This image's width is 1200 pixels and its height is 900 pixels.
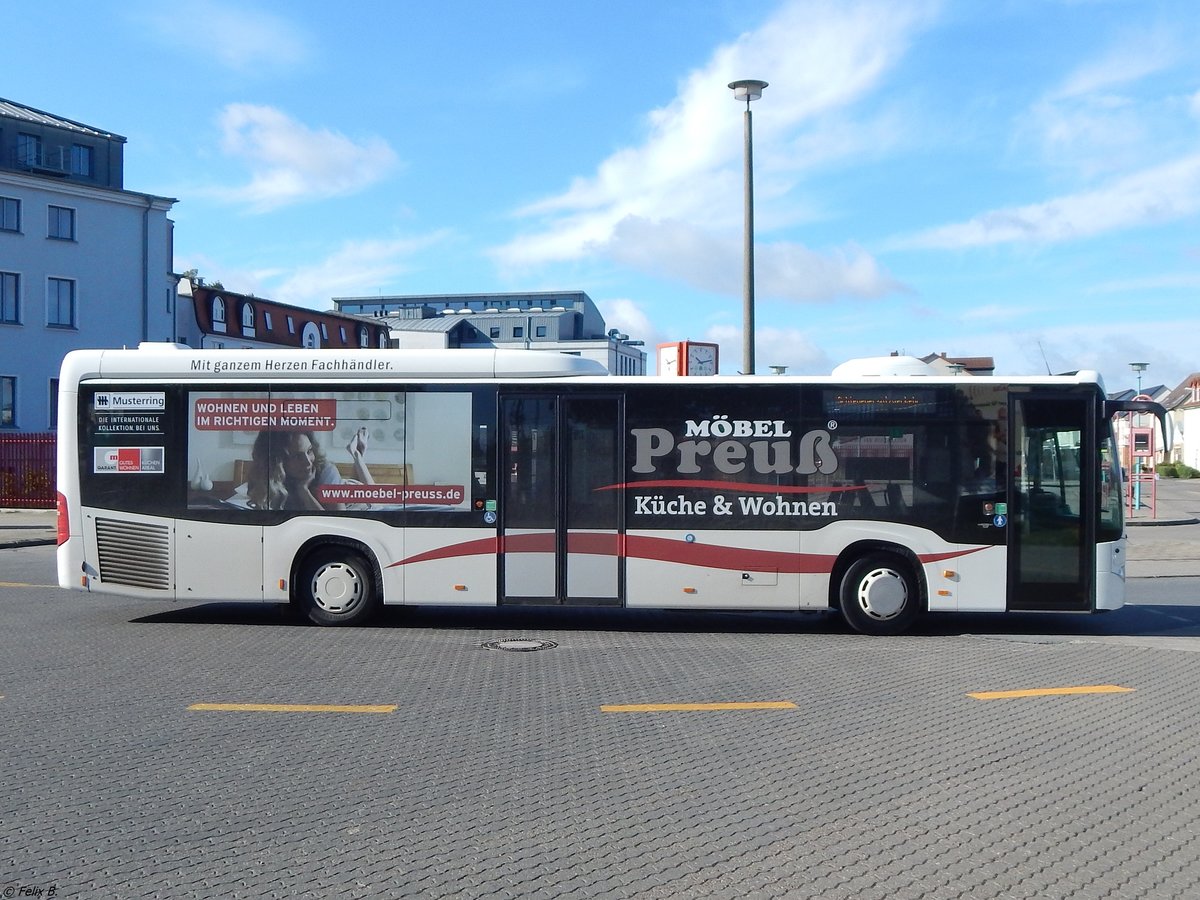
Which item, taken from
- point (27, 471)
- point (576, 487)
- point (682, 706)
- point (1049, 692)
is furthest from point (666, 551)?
point (27, 471)

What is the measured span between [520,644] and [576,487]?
1.76m

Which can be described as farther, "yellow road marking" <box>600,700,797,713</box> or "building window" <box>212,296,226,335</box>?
"building window" <box>212,296,226,335</box>

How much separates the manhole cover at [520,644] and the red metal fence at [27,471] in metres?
24.3

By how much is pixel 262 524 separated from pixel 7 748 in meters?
5.40

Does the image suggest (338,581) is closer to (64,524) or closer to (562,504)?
(562,504)

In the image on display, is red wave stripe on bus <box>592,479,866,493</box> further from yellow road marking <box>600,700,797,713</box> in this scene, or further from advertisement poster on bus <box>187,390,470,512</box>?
yellow road marking <box>600,700,797,713</box>

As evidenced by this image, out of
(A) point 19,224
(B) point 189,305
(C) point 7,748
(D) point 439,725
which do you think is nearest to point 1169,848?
(D) point 439,725

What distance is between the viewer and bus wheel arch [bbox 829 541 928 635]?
11.6m

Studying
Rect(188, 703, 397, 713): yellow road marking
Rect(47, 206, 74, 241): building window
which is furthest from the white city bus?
Rect(47, 206, 74, 241): building window

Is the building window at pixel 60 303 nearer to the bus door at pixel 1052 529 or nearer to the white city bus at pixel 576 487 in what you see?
the white city bus at pixel 576 487

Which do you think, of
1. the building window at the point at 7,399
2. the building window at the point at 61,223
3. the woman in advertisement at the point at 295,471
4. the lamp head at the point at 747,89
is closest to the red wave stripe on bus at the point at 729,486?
the woman in advertisement at the point at 295,471

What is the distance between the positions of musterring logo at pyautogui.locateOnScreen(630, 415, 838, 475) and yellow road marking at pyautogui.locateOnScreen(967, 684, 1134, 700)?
135 inches

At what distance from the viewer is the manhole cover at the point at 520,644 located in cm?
1080

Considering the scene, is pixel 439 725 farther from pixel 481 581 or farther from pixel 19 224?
pixel 19 224
